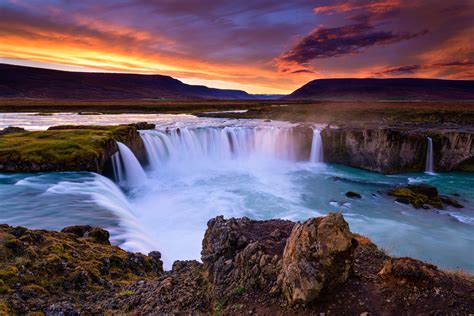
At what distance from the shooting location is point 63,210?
1490cm

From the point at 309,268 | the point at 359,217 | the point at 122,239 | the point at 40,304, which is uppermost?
the point at 309,268

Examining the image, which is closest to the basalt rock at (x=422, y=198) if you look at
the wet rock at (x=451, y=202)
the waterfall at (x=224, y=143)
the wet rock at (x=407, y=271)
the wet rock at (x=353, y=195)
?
the wet rock at (x=451, y=202)

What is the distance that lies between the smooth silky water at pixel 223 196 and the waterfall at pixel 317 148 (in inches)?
6.8

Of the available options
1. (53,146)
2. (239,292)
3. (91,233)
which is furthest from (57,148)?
(239,292)

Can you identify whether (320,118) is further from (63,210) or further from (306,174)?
(63,210)

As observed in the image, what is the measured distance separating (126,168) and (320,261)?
78.8 ft

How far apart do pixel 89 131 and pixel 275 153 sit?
21.8 m

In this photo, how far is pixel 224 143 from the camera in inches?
1518

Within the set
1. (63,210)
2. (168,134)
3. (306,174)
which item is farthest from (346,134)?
(63,210)

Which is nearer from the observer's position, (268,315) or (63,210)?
(268,315)

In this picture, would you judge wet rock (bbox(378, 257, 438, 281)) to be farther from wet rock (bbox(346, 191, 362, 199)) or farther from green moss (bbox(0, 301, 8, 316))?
wet rock (bbox(346, 191, 362, 199))

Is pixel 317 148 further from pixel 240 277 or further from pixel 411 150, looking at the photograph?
pixel 240 277

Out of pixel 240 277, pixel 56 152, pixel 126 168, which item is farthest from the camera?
pixel 126 168

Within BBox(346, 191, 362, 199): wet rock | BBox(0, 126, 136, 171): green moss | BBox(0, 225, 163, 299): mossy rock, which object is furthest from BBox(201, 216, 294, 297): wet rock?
BBox(0, 126, 136, 171): green moss
